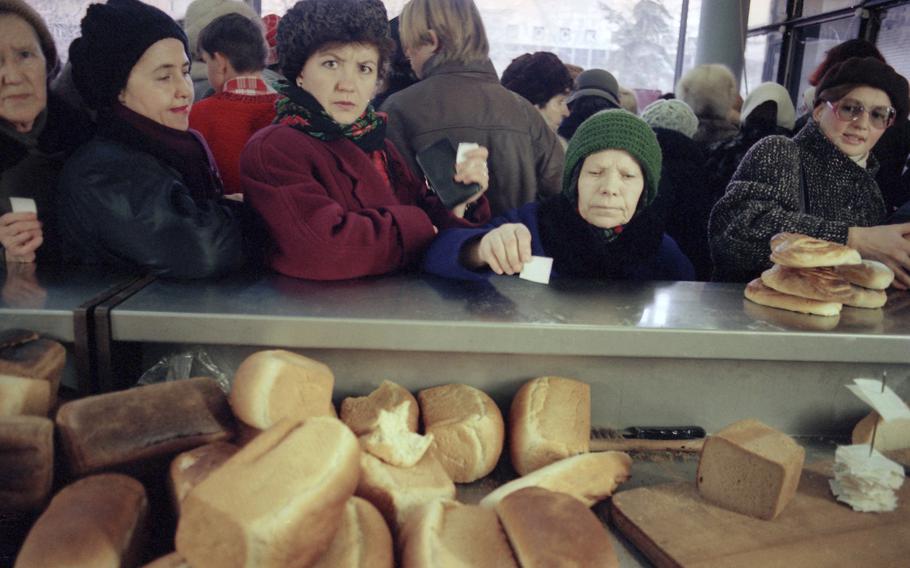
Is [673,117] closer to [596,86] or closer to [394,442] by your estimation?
[596,86]

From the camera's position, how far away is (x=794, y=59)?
670cm

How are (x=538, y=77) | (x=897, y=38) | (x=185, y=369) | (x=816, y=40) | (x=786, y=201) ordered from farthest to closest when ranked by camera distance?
(x=816, y=40)
(x=897, y=38)
(x=538, y=77)
(x=786, y=201)
(x=185, y=369)

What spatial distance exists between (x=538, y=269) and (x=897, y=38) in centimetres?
527

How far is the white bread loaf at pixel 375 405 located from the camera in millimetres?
1165

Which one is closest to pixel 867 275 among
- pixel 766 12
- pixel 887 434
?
pixel 887 434

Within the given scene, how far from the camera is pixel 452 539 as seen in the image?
896 mm

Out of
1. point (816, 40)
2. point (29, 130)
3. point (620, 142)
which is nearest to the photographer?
point (29, 130)

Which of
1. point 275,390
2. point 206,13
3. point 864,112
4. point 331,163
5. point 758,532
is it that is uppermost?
point 206,13

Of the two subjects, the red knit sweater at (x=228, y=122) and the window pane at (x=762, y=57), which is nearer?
the red knit sweater at (x=228, y=122)

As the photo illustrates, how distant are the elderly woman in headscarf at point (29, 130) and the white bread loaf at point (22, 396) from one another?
67cm

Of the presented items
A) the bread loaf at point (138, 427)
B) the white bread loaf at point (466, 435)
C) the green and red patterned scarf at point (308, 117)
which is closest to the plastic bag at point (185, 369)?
the bread loaf at point (138, 427)

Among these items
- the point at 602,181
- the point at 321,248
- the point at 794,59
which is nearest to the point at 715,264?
the point at 602,181

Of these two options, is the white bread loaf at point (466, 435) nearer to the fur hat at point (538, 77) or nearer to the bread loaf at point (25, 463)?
the bread loaf at point (25, 463)

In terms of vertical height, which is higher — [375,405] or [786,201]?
[786,201]
